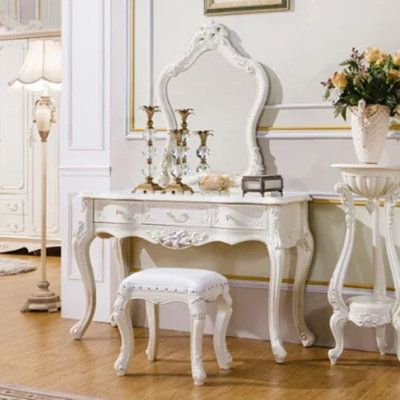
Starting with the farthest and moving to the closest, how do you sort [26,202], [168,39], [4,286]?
[26,202] → [4,286] → [168,39]

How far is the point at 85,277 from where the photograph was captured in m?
4.48

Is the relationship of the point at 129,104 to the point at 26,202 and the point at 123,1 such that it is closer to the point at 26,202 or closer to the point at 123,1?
the point at 123,1

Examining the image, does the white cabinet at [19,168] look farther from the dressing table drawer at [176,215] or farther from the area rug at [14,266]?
the dressing table drawer at [176,215]

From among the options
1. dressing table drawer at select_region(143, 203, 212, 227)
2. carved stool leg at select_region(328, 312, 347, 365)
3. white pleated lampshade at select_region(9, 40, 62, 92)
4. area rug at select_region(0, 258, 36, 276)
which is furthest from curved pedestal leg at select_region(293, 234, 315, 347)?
area rug at select_region(0, 258, 36, 276)

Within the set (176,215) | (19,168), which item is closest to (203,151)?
(176,215)

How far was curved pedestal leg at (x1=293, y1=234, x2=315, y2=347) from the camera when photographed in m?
4.33

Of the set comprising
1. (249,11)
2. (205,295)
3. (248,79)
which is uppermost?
(249,11)

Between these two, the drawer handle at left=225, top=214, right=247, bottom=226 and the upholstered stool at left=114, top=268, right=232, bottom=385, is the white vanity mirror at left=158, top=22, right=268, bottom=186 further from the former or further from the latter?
the upholstered stool at left=114, top=268, right=232, bottom=385

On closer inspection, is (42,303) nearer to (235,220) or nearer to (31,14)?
(235,220)

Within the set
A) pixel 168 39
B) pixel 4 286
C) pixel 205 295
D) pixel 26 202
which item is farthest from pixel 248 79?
pixel 26 202

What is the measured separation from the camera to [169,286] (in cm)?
368

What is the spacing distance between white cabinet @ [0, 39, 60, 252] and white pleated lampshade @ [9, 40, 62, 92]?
2748 mm

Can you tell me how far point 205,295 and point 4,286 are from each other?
2.96 metres

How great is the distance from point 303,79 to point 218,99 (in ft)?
1.59
